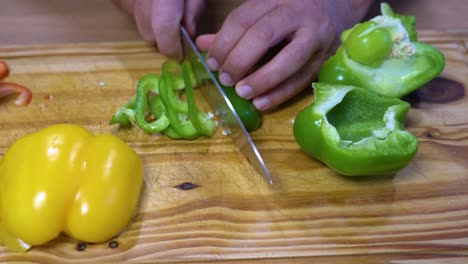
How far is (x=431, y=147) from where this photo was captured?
1556 mm

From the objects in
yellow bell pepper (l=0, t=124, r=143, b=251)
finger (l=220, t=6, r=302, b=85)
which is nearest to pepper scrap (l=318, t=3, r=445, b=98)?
finger (l=220, t=6, r=302, b=85)

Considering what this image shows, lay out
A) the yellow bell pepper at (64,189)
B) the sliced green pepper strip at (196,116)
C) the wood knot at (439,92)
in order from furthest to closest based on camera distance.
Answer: the wood knot at (439,92)
the sliced green pepper strip at (196,116)
the yellow bell pepper at (64,189)

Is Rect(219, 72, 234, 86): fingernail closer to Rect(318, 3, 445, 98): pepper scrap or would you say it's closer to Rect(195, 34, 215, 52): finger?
Rect(195, 34, 215, 52): finger

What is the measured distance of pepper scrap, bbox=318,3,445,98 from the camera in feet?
5.08

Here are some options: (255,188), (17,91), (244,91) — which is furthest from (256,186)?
(17,91)

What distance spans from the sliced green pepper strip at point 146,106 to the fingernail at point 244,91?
230mm

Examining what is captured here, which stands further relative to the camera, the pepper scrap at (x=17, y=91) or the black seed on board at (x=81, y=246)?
the pepper scrap at (x=17, y=91)

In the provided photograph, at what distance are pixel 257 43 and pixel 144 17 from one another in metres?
0.43

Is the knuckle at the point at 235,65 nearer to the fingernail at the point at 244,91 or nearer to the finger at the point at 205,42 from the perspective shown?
the fingernail at the point at 244,91

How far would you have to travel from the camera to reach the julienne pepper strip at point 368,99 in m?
1.38

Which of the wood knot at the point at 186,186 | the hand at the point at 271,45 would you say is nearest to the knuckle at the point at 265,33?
the hand at the point at 271,45

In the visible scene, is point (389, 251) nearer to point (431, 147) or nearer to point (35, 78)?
point (431, 147)

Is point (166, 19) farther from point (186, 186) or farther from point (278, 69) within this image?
point (186, 186)

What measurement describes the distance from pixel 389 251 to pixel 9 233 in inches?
37.0
